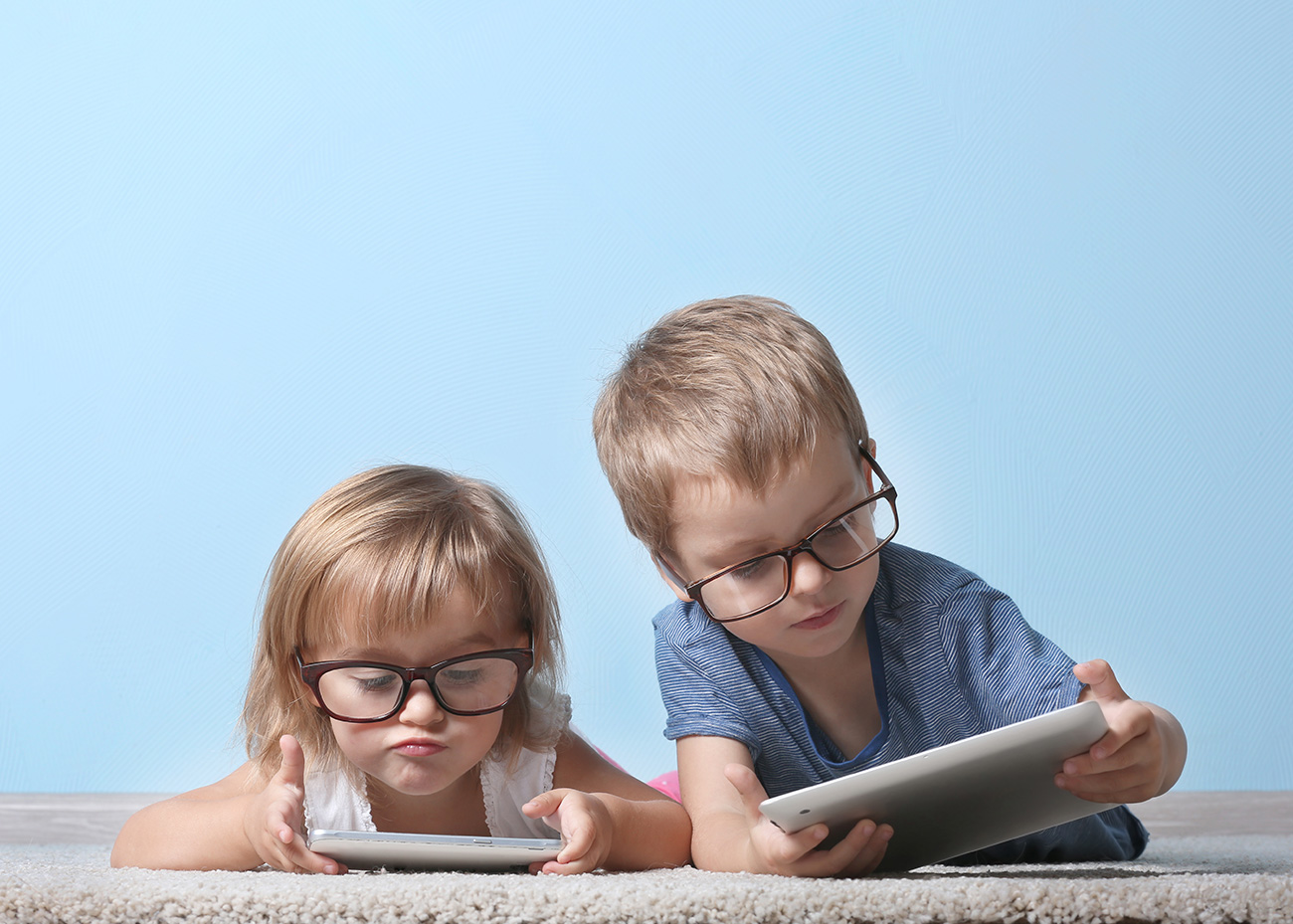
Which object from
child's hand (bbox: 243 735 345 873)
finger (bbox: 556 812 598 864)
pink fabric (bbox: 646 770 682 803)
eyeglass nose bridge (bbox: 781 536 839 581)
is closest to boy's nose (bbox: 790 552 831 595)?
eyeglass nose bridge (bbox: 781 536 839 581)

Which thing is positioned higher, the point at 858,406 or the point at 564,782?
the point at 858,406

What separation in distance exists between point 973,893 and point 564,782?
558 mm

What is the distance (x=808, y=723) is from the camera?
1099 millimetres

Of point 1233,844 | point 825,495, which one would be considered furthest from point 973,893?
point 1233,844

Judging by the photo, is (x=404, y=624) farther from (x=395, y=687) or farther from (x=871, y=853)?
(x=871, y=853)

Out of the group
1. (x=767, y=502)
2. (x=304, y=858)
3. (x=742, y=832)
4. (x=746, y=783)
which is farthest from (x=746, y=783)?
(x=304, y=858)

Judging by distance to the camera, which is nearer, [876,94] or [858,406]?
[858,406]

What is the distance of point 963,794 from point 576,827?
290 millimetres

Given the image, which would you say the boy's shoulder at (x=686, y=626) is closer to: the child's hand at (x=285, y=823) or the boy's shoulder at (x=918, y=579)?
the boy's shoulder at (x=918, y=579)

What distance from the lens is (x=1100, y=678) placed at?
77 centimetres

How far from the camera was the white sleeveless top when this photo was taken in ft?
3.45

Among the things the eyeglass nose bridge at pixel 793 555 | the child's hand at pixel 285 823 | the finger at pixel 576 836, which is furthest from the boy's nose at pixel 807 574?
the child's hand at pixel 285 823

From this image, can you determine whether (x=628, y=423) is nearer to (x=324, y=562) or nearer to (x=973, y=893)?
(x=324, y=562)

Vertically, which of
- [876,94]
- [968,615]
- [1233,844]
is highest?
[876,94]
